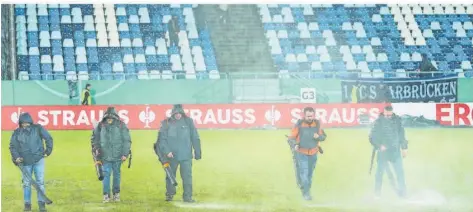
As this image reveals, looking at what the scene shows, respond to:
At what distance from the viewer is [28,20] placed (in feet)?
40.8

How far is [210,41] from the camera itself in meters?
13.2

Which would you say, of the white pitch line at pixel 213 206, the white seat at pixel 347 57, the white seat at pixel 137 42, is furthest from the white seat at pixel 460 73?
the white seat at pixel 137 42

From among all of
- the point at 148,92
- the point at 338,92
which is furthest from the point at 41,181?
the point at 338,92

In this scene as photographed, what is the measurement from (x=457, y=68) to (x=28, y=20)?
6173 millimetres

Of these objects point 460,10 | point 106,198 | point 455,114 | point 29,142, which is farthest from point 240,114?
point 29,142

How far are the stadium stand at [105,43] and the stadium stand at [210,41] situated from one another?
1cm

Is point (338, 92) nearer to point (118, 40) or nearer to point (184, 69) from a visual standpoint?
point (184, 69)

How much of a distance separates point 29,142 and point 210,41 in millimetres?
4278

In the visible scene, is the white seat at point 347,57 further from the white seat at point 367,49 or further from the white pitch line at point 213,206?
the white pitch line at point 213,206

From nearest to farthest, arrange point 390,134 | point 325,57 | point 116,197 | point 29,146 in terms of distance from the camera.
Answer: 1. point 29,146
2. point 390,134
3. point 116,197
4. point 325,57

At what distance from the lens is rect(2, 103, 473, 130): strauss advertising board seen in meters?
12.3

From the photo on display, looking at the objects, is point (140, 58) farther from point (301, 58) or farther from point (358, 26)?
point (358, 26)

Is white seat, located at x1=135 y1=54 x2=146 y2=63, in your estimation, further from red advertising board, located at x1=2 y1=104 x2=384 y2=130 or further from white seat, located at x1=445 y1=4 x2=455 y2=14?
white seat, located at x1=445 y1=4 x2=455 y2=14

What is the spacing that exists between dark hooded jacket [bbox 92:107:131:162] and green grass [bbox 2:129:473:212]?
811 mm
